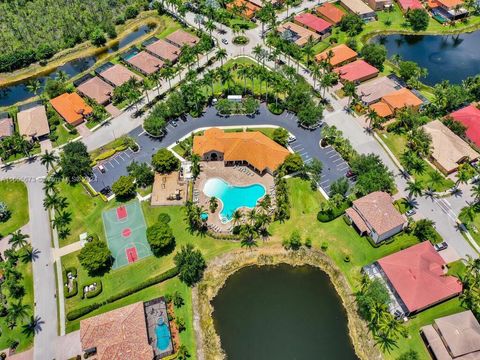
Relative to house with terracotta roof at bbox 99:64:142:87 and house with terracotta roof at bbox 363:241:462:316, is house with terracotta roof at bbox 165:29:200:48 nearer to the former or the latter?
house with terracotta roof at bbox 99:64:142:87

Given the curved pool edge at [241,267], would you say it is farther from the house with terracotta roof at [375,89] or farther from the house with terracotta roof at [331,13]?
the house with terracotta roof at [331,13]

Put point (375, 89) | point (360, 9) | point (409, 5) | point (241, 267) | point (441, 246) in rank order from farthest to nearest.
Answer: point (409, 5) → point (360, 9) → point (375, 89) → point (241, 267) → point (441, 246)

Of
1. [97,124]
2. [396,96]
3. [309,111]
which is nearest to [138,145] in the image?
[97,124]

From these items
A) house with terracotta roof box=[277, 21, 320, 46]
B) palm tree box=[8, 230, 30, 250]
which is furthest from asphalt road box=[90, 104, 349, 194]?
house with terracotta roof box=[277, 21, 320, 46]

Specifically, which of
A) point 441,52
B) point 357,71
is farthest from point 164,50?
point 441,52

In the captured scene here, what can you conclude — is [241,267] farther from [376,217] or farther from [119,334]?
[376,217]

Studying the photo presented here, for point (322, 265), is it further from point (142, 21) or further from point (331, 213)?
point (142, 21)

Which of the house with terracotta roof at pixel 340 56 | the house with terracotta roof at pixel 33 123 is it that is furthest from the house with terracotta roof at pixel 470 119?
the house with terracotta roof at pixel 33 123
